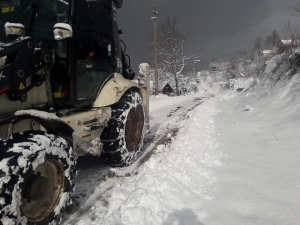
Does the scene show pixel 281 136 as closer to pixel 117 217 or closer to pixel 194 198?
pixel 194 198

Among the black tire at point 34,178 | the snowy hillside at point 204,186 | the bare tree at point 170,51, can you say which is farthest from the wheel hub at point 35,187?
the bare tree at point 170,51

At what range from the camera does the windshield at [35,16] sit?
9.17 ft

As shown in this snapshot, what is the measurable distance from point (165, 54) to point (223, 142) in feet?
83.2

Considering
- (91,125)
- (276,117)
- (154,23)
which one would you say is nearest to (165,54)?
(154,23)

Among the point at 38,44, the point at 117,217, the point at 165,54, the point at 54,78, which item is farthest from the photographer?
the point at 165,54

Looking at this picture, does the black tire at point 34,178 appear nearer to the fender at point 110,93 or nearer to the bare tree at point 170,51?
the fender at point 110,93

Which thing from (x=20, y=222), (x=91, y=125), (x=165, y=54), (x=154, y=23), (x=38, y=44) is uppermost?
(x=154, y=23)

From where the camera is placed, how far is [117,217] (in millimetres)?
2287

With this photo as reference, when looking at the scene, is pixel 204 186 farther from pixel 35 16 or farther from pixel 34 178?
pixel 35 16

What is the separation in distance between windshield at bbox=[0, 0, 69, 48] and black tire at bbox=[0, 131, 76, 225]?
134 centimetres

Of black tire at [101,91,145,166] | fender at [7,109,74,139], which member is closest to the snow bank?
black tire at [101,91,145,166]

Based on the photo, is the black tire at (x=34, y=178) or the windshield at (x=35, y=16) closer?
the black tire at (x=34, y=178)

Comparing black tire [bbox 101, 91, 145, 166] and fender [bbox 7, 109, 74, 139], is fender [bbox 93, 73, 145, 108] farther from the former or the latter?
fender [bbox 7, 109, 74, 139]

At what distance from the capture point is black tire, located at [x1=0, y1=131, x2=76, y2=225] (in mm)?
1655
